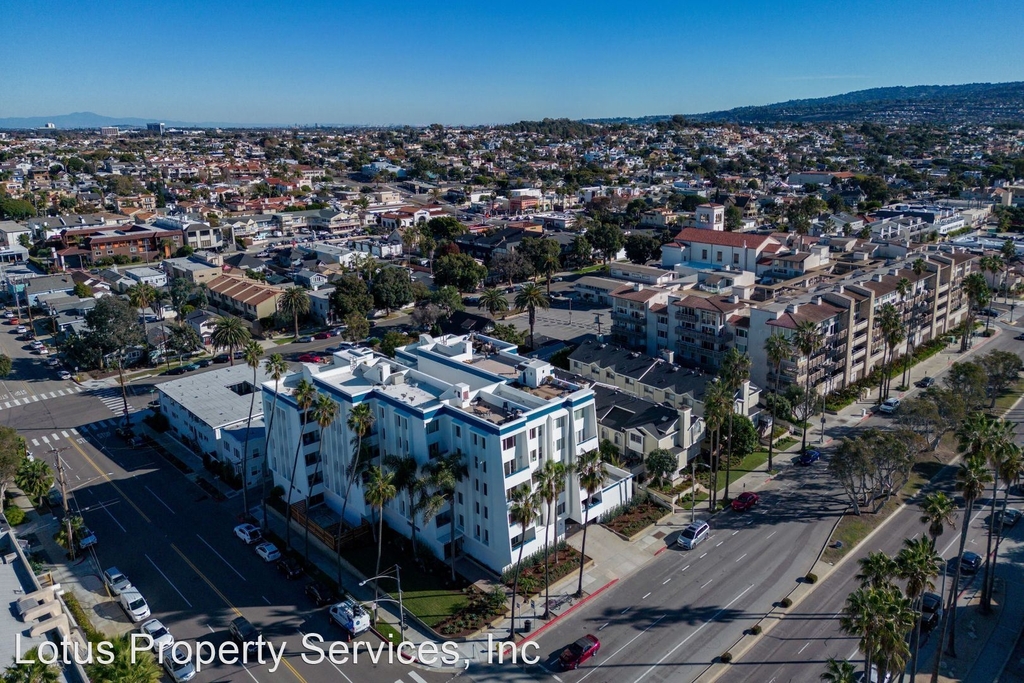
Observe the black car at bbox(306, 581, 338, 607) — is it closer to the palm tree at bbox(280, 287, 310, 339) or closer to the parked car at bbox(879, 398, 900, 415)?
the parked car at bbox(879, 398, 900, 415)

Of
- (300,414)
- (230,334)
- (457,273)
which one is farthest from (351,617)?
(457,273)

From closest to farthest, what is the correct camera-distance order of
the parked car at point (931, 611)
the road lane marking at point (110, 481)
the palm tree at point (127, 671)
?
the palm tree at point (127, 671) < the parked car at point (931, 611) < the road lane marking at point (110, 481)

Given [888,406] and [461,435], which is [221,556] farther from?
[888,406]

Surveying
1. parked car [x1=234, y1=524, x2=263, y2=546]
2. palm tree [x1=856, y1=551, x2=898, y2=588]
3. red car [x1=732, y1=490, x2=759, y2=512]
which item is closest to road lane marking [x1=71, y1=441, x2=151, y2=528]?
parked car [x1=234, y1=524, x2=263, y2=546]

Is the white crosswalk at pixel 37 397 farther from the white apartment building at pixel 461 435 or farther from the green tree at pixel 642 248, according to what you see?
the green tree at pixel 642 248

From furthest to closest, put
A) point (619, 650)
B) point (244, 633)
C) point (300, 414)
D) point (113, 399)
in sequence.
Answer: point (113, 399) → point (300, 414) → point (244, 633) → point (619, 650)

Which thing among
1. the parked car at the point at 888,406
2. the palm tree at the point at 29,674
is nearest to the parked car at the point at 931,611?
the parked car at the point at 888,406
